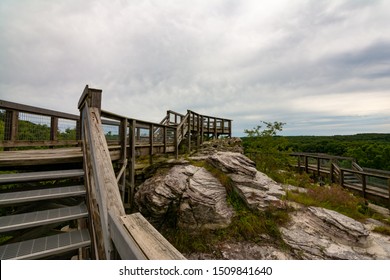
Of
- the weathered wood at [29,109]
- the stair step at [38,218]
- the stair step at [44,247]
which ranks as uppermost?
the weathered wood at [29,109]

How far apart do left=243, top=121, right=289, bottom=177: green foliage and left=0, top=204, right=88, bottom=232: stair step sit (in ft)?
31.2

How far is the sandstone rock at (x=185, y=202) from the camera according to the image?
5.58 m

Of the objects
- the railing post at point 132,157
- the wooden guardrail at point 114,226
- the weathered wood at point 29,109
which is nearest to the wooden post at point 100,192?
the wooden guardrail at point 114,226

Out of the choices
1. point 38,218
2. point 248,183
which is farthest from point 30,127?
point 248,183

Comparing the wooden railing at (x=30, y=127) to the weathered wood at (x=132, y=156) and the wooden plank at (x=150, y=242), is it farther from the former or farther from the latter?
the wooden plank at (x=150, y=242)

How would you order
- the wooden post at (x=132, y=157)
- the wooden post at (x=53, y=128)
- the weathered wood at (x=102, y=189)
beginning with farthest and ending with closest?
1. the wooden post at (x=132, y=157)
2. the wooden post at (x=53, y=128)
3. the weathered wood at (x=102, y=189)

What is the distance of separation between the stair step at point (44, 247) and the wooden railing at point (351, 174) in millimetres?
11753

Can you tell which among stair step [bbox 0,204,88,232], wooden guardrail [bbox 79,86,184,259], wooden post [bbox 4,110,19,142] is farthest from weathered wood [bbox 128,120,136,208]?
stair step [bbox 0,204,88,232]

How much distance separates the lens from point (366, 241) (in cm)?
523

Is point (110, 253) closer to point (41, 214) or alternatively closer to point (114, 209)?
point (114, 209)

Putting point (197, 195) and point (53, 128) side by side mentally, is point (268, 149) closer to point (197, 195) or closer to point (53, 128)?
point (197, 195)

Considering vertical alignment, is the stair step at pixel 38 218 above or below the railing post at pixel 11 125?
below

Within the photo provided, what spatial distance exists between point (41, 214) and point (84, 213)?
1.56 ft

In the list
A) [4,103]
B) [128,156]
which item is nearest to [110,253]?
[4,103]
